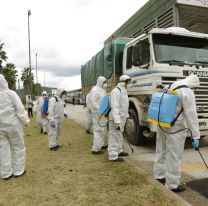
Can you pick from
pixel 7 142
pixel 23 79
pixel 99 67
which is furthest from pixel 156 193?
pixel 23 79

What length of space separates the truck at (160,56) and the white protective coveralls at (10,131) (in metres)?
2.94

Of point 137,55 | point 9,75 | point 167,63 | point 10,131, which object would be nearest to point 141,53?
point 137,55

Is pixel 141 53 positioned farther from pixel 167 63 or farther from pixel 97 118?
pixel 97 118

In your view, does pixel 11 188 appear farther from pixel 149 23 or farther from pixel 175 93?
pixel 149 23

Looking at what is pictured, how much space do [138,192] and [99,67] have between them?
6.09 meters

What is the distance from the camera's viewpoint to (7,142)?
462cm

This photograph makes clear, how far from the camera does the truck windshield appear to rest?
6.09 m

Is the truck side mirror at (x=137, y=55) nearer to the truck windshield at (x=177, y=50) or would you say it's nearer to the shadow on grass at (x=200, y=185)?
the truck windshield at (x=177, y=50)

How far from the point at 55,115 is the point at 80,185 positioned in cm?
283

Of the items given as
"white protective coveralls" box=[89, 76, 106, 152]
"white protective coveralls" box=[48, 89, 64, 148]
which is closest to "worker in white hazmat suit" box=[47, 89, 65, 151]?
"white protective coveralls" box=[48, 89, 64, 148]

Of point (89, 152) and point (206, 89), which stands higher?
point (206, 89)

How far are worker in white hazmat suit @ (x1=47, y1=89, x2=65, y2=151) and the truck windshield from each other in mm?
2595

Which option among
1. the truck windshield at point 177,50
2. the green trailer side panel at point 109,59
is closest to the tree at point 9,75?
the green trailer side panel at point 109,59

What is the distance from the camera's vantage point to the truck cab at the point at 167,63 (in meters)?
5.96
